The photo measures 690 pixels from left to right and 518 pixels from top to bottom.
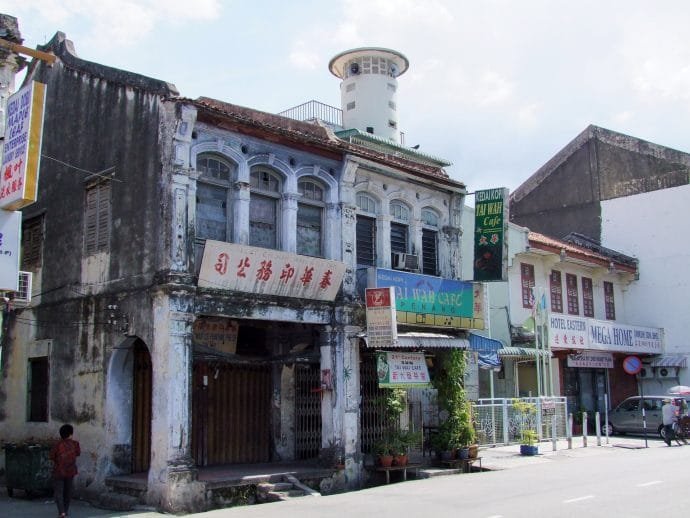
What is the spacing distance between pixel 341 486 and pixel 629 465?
6448mm

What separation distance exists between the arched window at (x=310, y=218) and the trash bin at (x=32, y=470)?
6255 mm

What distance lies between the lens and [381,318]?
16125 millimetres

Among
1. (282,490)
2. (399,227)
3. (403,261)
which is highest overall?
(399,227)

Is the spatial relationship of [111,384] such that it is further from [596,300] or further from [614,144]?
[614,144]

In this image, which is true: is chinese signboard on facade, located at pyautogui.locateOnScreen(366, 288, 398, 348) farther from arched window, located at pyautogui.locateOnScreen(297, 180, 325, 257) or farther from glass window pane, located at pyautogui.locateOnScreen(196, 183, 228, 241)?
glass window pane, located at pyautogui.locateOnScreen(196, 183, 228, 241)

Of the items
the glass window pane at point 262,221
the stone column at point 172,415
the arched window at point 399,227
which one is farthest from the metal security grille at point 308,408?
the stone column at point 172,415

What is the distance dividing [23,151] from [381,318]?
7.60 metres

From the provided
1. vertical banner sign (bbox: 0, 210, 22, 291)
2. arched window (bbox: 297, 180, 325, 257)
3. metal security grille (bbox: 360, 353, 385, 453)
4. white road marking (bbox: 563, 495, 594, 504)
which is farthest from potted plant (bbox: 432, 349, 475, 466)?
vertical banner sign (bbox: 0, 210, 22, 291)

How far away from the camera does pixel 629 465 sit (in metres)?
17.2

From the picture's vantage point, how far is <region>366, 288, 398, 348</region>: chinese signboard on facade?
15992 millimetres

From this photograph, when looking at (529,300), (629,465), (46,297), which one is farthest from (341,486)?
(529,300)

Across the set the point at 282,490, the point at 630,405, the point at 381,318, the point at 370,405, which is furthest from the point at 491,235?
the point at 630,405

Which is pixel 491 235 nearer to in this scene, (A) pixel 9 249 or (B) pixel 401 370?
(B) pixel 401 370

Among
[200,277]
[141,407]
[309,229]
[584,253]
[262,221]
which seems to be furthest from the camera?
[584,253]
